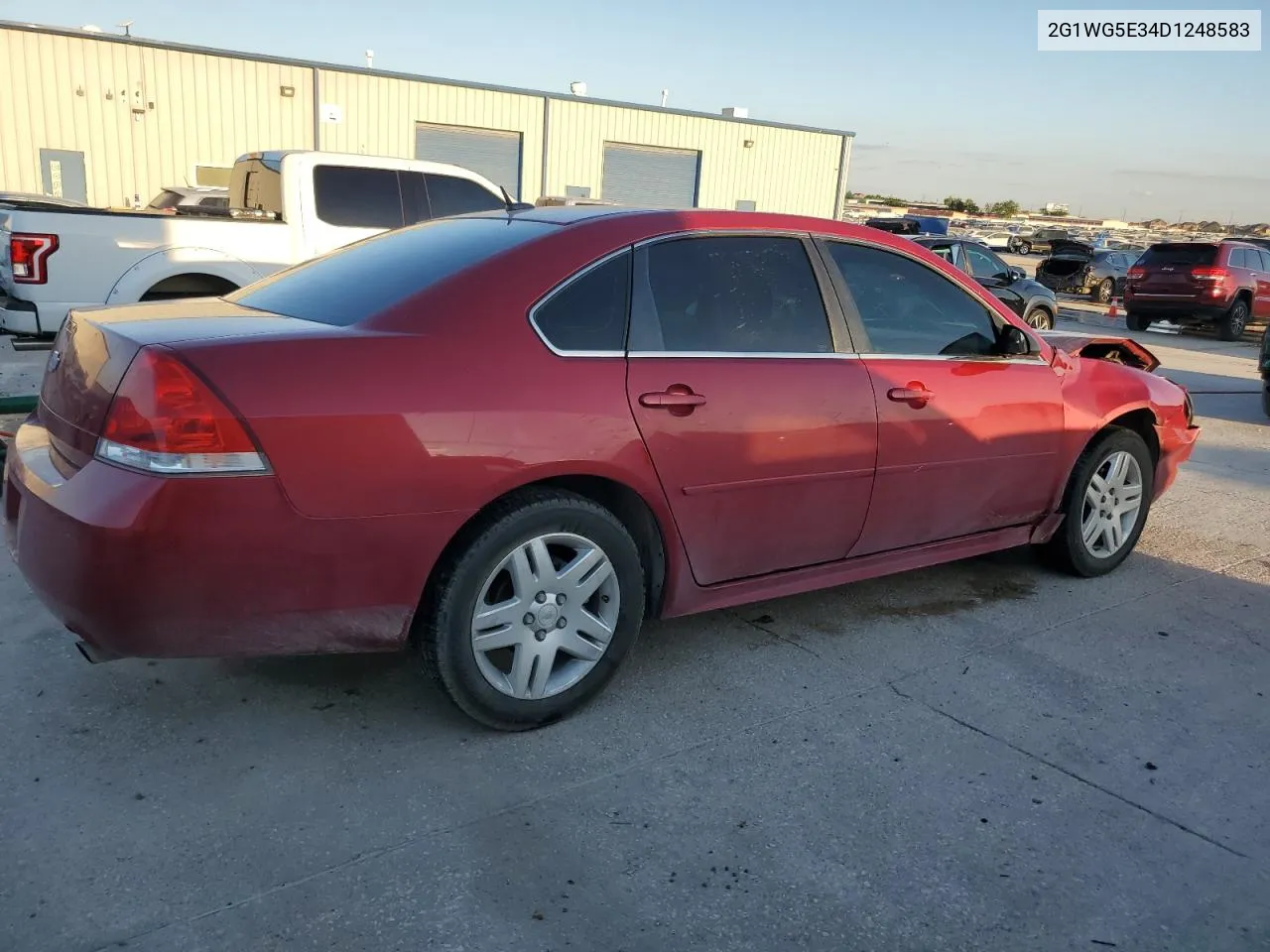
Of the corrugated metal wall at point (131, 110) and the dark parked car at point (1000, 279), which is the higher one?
the corrugated metal wall at point (131, 110)

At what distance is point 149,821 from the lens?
2646 millimetres

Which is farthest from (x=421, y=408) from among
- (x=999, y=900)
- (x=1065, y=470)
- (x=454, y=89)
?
(x=454, y=89)

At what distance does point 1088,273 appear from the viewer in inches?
1061

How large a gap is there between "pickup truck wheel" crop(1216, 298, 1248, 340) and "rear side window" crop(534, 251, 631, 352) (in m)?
18.7

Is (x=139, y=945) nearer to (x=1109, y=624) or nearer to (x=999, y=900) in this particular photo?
(x=999, y=900)

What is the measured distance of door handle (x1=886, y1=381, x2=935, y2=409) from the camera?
3.84 meters

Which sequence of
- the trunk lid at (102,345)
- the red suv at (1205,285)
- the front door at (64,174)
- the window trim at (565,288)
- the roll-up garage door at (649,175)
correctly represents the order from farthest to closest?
the roll-up garage door at (649,175)
the front door at (64,174)
the red suv at (1205,285)
the window trim at (565,288)
the trunk lid at (102,345)

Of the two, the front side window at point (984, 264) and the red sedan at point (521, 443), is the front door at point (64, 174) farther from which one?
the red sedan at point (521, 443)

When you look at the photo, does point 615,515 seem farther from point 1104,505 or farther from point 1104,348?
point 1104,348

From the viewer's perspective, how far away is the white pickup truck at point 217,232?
23.6 ft

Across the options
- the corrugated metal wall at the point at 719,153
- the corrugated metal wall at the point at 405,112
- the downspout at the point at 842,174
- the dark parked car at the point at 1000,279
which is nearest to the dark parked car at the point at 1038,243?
the downspout at the point at 842,174

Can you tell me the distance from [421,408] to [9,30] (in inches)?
798

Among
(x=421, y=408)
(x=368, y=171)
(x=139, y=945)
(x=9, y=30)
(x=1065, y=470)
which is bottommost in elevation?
(x=139, y=945)

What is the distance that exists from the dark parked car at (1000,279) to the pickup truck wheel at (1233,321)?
185 inches
